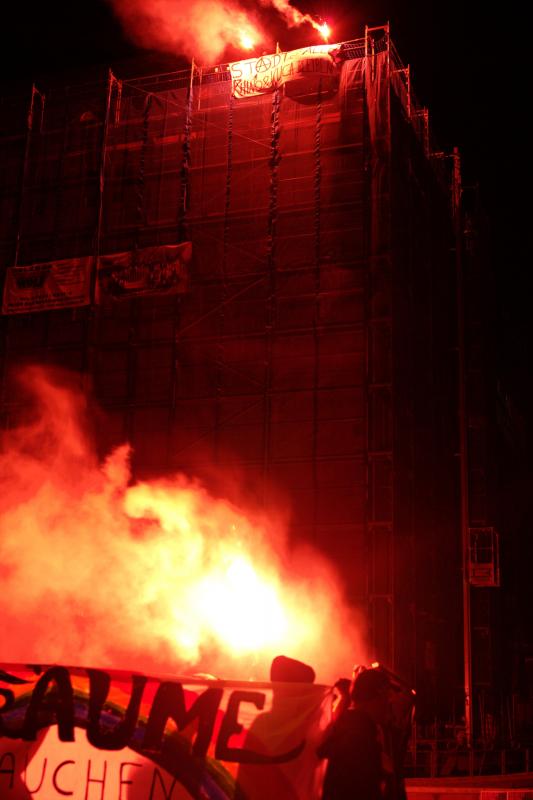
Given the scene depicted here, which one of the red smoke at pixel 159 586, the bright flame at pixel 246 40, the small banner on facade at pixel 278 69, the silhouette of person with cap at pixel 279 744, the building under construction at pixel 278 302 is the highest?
the bright flame at pixel 246 40

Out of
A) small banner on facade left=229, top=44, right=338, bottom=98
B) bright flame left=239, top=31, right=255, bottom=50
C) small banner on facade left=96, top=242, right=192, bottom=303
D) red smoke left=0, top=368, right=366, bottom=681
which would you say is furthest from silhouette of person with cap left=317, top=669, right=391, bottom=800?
bright flame left=239, top=31, right=255, bottom=50

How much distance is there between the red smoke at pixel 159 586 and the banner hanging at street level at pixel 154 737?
416 inches

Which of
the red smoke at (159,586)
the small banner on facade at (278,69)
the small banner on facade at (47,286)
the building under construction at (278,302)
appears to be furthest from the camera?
the small banner on facade at (47,286)

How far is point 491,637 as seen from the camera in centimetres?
1995

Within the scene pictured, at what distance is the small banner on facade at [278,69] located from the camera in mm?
19484

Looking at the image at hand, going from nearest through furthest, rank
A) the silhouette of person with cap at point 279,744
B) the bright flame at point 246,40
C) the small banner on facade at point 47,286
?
1. the silhouette of person with cap at point 279,744
2. the small banner on facade at point 47,286
3. the bright flame at point 246,40

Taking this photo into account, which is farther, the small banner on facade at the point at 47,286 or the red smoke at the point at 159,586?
the small banner on facade at the point at 47,286

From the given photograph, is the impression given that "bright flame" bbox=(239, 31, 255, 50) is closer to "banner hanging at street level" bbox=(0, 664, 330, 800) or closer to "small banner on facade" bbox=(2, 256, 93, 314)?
"small banner on facade" bbox=(2, 256, 93, 314)

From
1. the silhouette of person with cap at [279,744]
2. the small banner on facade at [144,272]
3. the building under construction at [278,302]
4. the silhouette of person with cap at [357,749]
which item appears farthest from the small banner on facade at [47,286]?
the silhouette of person with cap at [357,749]

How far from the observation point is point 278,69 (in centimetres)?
1988

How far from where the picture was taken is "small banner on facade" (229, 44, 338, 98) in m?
19.5

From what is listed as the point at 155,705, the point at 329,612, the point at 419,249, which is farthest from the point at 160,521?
the point at 155,705

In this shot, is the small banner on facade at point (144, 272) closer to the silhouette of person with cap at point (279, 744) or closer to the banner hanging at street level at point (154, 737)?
the banner hanging at street level at point (154, 737)

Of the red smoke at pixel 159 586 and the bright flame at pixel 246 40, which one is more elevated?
the bright flame at pixel 246 40
